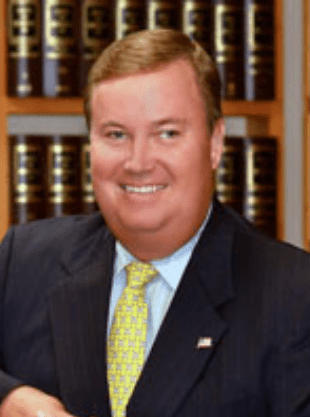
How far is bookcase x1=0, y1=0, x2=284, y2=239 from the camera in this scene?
7.81 feet

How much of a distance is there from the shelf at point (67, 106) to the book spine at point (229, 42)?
0.05 metres

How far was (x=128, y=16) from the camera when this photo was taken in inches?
94.4

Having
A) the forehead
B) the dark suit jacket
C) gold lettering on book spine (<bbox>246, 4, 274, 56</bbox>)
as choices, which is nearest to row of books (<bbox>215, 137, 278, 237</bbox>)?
gold lettering on book spine (<bbox>246, 4, 274, 56</bbox>)

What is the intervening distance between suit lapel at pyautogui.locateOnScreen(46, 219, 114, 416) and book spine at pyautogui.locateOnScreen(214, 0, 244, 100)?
2.99 feet

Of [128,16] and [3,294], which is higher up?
[128,16]

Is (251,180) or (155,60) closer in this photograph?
(155,60)

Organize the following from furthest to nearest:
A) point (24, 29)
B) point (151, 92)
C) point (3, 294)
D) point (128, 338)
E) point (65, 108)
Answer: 1. point (65, 108)
2. point (24, 29)
3. point (3, 294)
4. point (128, 338)
5. point (151, 92)

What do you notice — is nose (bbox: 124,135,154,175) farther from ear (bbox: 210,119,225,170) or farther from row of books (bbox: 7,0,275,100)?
row of books (bbox: 7,0,275,100)

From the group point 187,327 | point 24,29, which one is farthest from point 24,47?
point 187,327

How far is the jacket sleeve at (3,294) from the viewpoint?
4.96 feet

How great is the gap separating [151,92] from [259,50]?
1.11m

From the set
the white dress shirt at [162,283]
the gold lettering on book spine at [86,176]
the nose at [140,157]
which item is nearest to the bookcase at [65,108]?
the gold lettering on book spine at [86,176]

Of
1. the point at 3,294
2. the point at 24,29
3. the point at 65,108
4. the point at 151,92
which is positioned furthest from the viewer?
the point at 65,108

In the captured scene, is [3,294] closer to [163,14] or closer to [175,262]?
[175,262]
